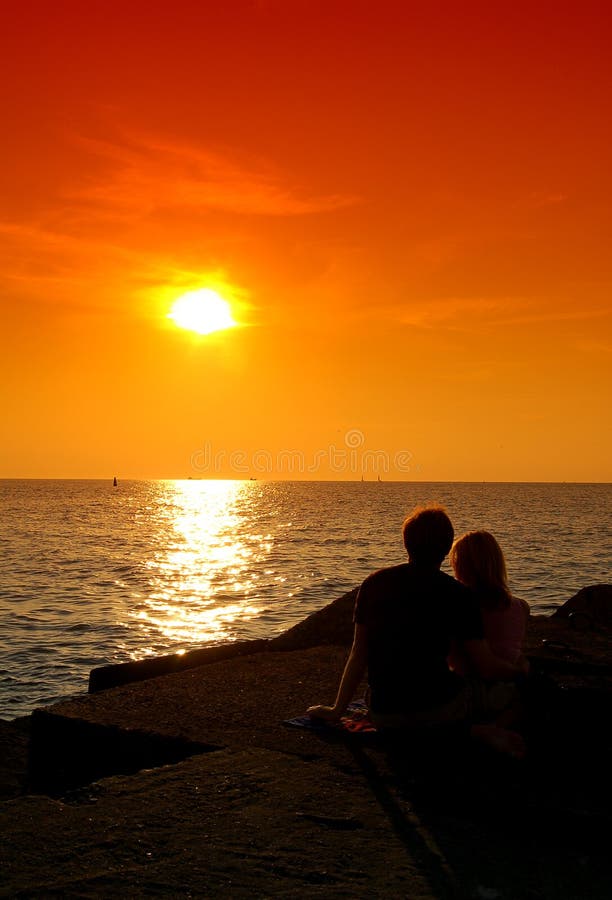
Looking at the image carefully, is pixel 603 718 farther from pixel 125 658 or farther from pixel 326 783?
pixel 125 658

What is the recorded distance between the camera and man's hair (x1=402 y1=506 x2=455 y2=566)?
5.24m

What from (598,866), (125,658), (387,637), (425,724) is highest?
(387,637)

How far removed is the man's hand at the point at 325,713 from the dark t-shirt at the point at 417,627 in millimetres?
703

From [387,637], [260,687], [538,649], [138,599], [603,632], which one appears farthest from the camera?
[138,599]

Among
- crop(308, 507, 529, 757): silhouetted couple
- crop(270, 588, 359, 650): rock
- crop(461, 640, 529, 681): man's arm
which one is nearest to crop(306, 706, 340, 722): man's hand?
crop(308, 507, 529, 757): silhouetted couple

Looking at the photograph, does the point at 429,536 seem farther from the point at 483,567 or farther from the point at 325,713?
the point at 325,713

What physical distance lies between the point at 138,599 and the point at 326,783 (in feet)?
64.1

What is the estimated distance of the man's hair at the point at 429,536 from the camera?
17.2 ft

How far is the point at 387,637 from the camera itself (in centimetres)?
530

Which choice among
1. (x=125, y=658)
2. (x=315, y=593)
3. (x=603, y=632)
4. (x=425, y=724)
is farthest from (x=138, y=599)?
(x=425, y=724)

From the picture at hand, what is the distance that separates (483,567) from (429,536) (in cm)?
59

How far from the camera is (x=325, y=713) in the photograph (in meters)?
6.04

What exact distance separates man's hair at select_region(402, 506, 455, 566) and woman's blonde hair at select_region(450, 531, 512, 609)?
0.29m

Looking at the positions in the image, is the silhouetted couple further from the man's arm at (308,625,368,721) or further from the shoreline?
the shoreline
